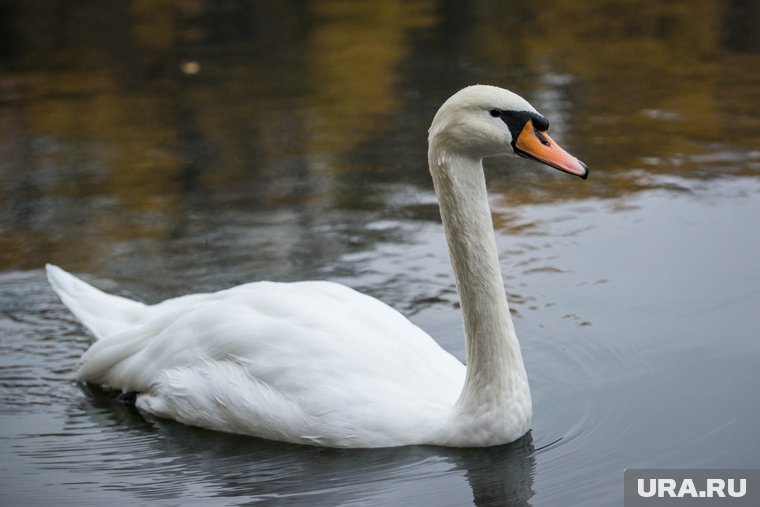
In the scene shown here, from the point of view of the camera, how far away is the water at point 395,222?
527 centimetres

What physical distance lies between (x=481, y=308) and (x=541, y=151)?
70 cm

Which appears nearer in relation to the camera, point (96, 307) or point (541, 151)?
point (541, 151)

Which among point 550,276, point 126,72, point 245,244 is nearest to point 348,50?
point 126,72

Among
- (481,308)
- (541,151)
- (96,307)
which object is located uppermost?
(541,151)

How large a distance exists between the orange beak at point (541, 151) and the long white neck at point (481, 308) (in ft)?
0.70

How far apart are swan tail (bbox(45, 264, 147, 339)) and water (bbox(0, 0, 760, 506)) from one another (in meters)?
0.28

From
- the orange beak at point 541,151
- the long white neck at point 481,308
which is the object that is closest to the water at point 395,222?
the long white neck at point 481,308

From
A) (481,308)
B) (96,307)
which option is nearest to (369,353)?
(481,308)

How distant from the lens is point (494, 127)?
496cm

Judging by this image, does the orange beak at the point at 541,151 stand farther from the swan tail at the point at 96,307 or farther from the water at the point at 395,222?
the swan tail at the point at 96,307
